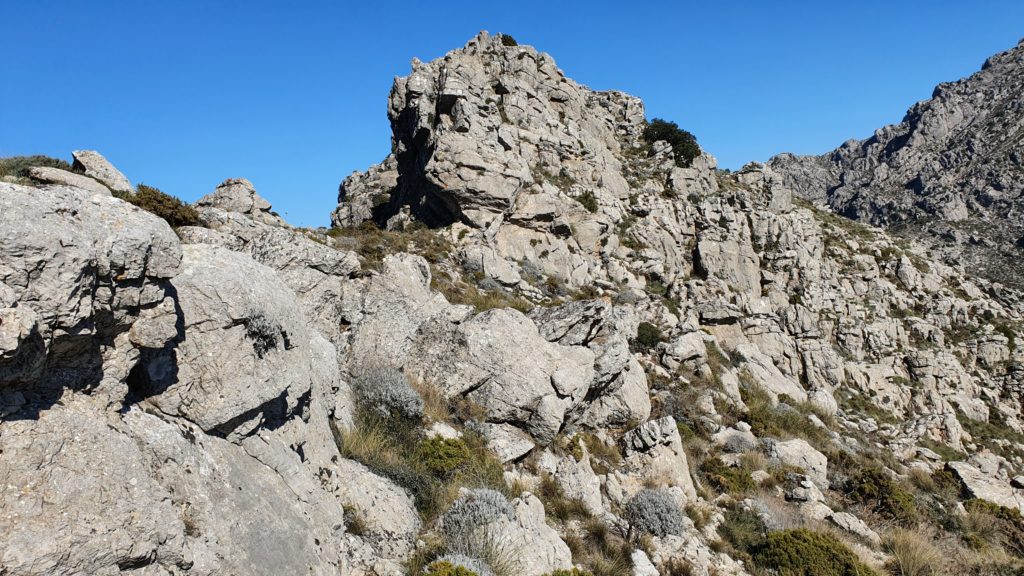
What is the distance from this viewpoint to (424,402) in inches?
432

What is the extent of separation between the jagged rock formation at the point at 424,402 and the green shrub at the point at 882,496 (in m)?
0.09

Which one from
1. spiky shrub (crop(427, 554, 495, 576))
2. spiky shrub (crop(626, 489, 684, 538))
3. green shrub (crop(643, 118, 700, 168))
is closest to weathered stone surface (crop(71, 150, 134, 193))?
spiky shrub (crop(427, 554, 495, 576))

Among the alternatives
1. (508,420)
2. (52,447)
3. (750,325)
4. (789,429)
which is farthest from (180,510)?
(750,325)

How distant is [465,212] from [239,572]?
23.5 metres

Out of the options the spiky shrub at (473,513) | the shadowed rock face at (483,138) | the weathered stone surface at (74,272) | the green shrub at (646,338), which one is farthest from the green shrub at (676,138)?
the weathered stone surface at (74,272)

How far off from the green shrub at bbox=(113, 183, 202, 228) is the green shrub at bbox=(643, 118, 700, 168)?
4422cm

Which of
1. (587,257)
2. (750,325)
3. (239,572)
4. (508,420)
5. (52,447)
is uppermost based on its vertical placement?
(587,257)

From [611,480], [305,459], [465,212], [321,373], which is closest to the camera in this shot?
[305,459]

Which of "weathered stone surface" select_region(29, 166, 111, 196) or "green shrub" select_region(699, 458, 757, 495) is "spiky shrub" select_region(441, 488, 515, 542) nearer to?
"green shrub" select_region(699, 458, 757, 495)

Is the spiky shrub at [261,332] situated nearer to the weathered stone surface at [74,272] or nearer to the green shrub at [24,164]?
the weathered stone surface at [74,272]

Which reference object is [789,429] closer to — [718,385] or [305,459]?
[718,385]

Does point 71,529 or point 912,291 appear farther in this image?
point 912,291

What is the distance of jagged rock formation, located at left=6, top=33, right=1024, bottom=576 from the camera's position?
427 centimetres

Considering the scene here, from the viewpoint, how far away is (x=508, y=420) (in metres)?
12.0
